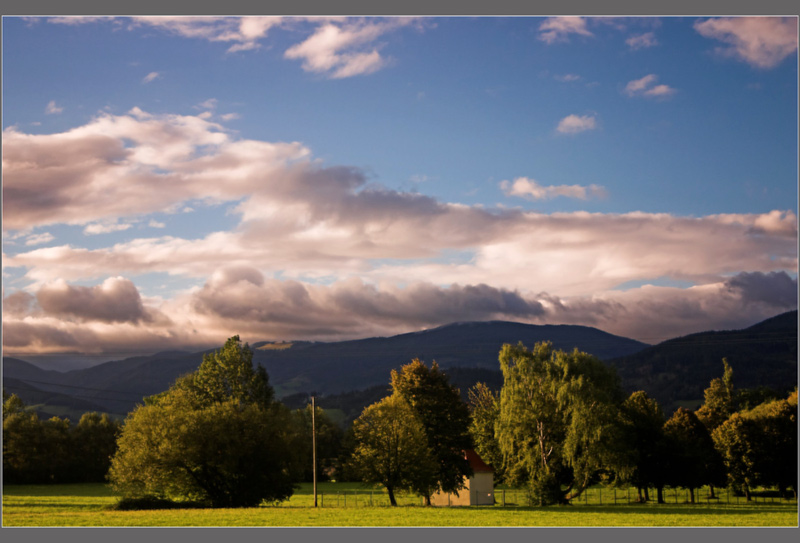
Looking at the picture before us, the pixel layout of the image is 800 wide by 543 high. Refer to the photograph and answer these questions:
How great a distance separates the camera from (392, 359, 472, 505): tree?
178ft

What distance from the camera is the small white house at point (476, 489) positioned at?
62594 mm

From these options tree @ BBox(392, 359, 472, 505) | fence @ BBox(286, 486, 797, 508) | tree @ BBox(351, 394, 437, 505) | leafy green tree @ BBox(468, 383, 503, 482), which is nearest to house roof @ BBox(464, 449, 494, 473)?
leafy green tree @ BBox(468, 383, 503, 482)

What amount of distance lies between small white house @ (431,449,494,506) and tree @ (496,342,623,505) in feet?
38.3

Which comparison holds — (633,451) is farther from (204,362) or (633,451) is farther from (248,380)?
(204,362)

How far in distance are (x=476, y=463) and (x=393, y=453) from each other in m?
17.8

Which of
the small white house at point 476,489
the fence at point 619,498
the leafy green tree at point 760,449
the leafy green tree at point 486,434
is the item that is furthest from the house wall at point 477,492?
the leafy green tree at point 760,449

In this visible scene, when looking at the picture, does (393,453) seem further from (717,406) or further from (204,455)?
(717,406)

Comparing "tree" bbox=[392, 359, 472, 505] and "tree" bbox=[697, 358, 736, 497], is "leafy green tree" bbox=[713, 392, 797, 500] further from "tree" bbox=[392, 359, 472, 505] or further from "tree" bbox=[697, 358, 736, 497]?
"tree" bbox=[392, 359, 472, 505]

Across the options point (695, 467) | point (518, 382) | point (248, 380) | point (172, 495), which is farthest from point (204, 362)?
point (695, 467)

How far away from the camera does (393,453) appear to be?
50156 millimetres

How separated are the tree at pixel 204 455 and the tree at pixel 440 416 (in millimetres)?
12727

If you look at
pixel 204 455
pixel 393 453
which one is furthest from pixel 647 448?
pixel 204 455

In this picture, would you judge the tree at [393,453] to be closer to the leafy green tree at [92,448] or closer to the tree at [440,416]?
the tree at [440,416]

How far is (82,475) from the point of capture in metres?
82.4
